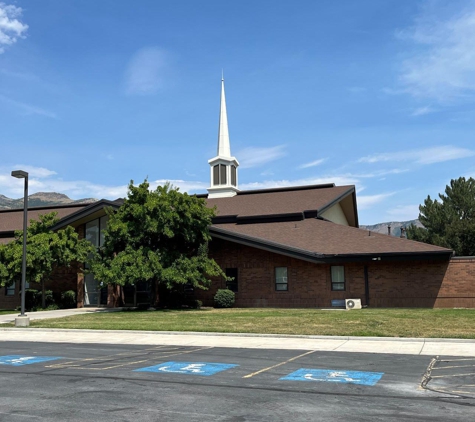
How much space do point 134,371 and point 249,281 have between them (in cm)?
1990

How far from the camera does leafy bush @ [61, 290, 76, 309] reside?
33.4 meters

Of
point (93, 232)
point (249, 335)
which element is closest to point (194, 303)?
point (93, 232)

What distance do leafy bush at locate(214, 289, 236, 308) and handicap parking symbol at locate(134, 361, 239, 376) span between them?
1778 cm

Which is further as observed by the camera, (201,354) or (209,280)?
(209,280)

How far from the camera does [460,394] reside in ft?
27.7

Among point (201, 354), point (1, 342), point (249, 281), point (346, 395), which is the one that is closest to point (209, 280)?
point (249, 281)

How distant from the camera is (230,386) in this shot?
359 inches

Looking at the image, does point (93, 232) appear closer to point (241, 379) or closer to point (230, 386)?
point (241, 379)

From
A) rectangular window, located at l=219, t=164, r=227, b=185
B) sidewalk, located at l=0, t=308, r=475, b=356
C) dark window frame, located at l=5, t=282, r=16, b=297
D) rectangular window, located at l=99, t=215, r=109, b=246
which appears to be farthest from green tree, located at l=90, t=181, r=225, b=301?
rectangular window, located at l=219, t=164, r=227, b=185

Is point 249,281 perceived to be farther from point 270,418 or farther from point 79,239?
point 270,418

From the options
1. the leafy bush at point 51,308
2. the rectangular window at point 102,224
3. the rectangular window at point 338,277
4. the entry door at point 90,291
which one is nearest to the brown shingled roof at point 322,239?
the rectangular window at point 338,277

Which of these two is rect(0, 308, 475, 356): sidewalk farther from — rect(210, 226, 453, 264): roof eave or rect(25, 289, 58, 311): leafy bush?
rect(25, 289, 58, 311): leafy bush

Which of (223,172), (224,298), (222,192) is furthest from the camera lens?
(223,172)

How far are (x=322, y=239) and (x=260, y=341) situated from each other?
1433 cm
